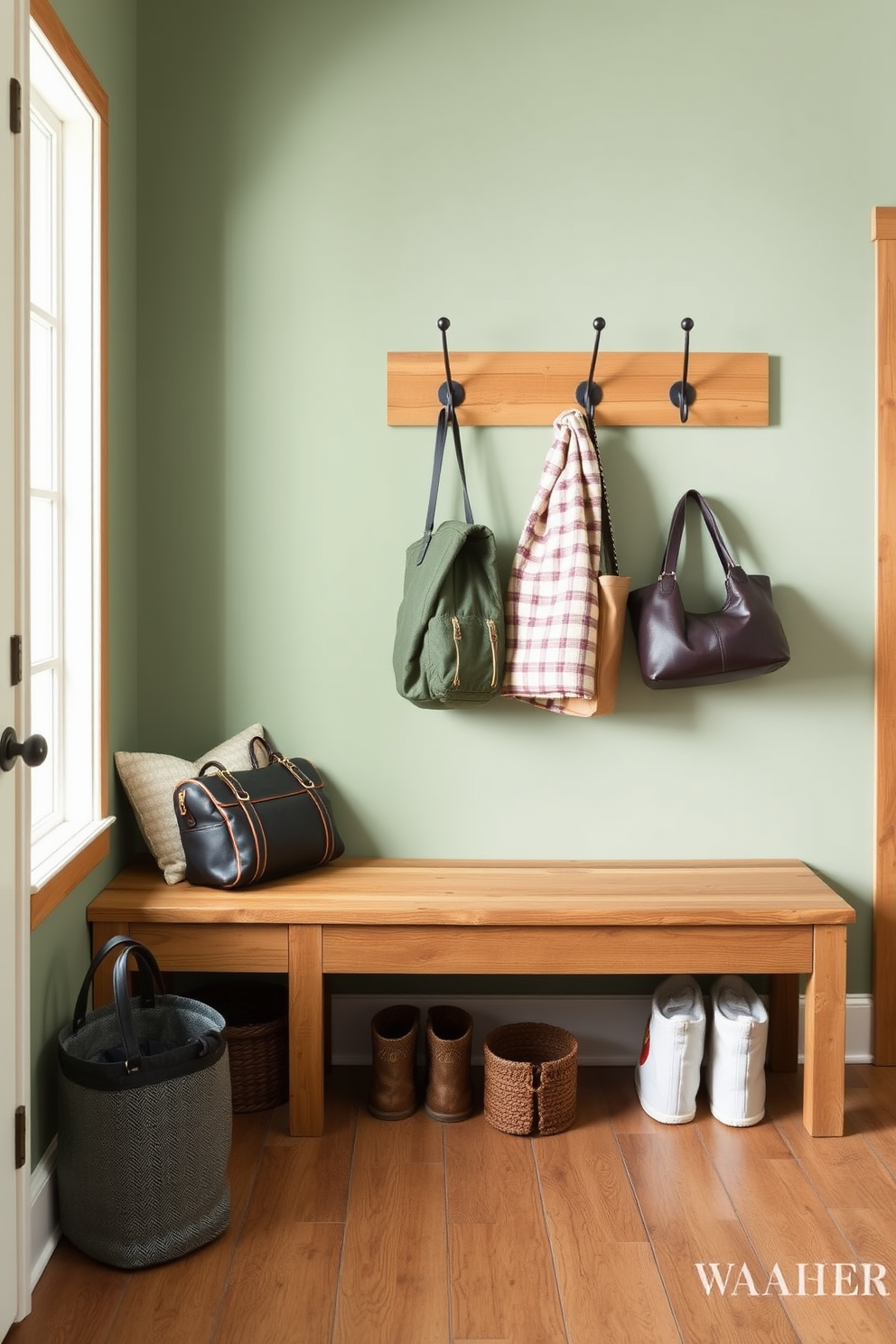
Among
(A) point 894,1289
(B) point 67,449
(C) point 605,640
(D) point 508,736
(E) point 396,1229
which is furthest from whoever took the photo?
(D) point 508,736

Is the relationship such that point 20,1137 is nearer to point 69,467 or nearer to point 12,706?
point 12,706

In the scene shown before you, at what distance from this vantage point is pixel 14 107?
5.45 feet

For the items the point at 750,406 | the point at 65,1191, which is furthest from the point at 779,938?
the point at 65,1191

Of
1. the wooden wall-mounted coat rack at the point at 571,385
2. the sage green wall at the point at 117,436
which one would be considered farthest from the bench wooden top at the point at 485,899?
the wooden wall-mounted coat rack at the point at 571,385

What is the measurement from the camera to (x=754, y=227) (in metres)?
2.61

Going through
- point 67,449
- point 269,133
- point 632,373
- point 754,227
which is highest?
point 269,133

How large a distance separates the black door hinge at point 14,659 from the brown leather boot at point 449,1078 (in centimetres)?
125

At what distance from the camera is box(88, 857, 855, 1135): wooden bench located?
2.30 metres

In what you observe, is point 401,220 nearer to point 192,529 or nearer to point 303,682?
point 192,529

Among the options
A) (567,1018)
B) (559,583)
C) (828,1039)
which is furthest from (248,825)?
(828,1039)

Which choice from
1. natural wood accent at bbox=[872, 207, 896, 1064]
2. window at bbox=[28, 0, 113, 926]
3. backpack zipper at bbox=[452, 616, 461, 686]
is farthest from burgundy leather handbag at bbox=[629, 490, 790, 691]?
window at bbox=[28, 0, 113, 926]

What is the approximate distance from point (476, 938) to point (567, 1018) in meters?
0.52

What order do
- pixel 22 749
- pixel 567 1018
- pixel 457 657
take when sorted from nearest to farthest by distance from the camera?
pixel 22 749, pixel 457 657, pixel 567 1018

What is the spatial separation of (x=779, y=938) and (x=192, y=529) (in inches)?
63.9
